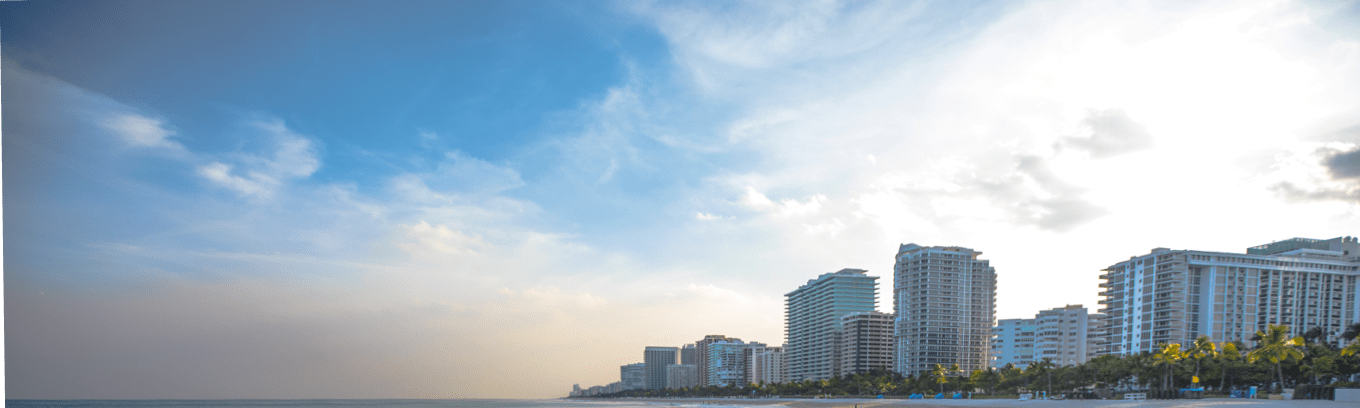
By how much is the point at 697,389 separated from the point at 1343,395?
16021 cm

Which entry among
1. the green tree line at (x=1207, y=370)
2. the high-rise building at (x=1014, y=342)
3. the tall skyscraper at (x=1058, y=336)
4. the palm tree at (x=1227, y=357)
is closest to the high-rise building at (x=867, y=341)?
the high-rise building at (x=1014, y=342)

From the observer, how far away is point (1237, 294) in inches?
4158

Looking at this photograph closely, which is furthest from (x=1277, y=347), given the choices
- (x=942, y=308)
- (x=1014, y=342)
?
(x=942, y=308)

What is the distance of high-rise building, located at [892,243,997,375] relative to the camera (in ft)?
525

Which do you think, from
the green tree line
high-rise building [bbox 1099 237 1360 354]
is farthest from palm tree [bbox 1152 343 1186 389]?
high-rise building [bbox 1099 237 1360 354]

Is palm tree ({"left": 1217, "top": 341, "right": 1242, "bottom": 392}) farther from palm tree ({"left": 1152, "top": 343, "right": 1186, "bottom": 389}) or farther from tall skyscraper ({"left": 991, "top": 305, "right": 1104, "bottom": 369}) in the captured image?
tall skyscraper ({"left": 991, "top": 305, "right": 1104, "bottom": 369})

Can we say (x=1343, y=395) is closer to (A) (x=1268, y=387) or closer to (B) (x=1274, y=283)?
(A) (x=1268, y=387)

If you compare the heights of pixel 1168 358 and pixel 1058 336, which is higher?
pixel 1168 358

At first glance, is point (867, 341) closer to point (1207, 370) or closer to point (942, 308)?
point (942, 308)

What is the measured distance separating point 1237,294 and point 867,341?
72.1 metres

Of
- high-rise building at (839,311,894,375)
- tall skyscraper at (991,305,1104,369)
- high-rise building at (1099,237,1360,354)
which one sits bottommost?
high-rise building at (839,311,894,375)

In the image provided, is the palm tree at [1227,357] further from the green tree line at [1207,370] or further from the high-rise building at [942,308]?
the high-rise building at [942,308]

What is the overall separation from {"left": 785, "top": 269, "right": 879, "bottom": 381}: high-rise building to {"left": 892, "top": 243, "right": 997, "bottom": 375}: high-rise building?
17.6m

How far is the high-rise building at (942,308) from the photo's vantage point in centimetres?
16000
